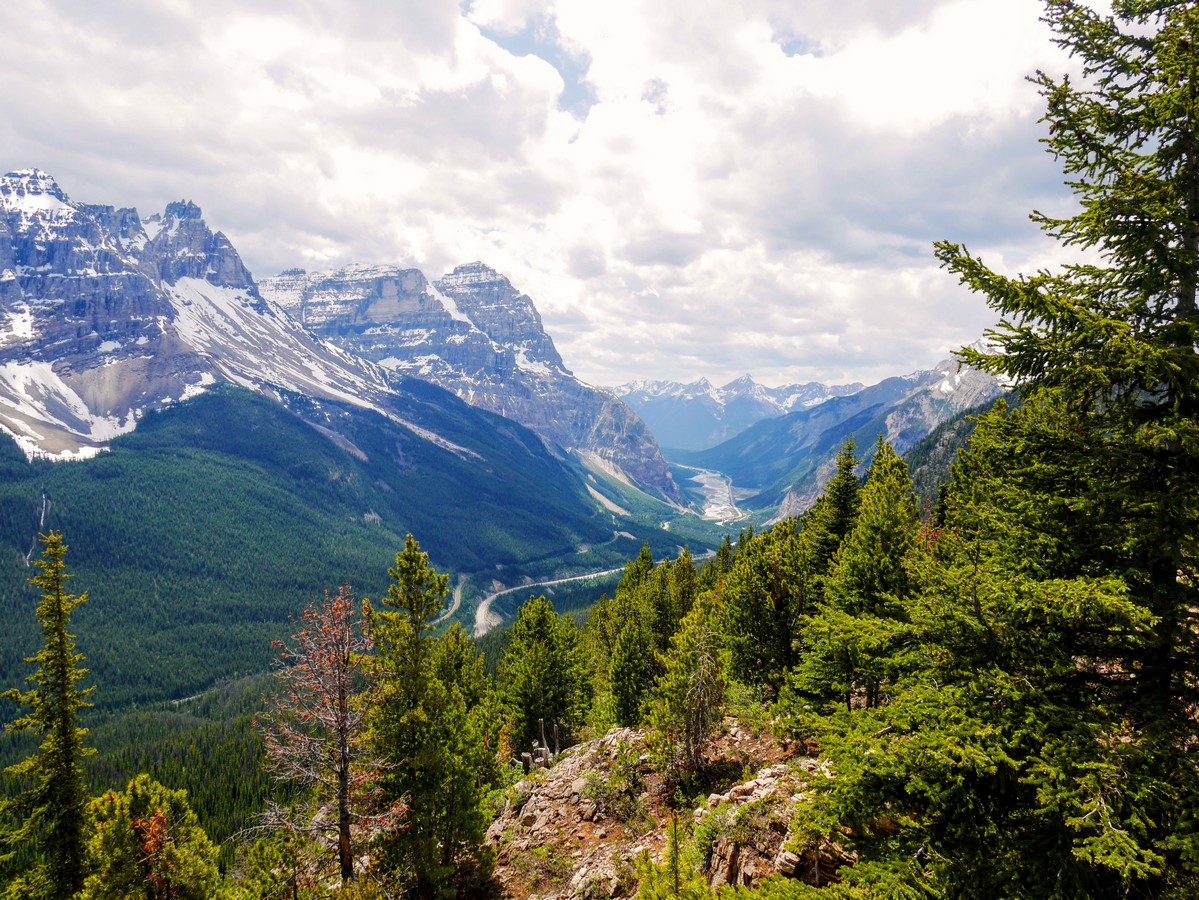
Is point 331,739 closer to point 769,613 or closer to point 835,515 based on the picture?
point 769,613

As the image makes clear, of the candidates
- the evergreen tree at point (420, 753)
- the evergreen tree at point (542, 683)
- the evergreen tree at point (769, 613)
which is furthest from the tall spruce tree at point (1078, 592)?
the evergreen tree at point (542, 683)

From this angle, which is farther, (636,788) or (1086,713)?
(636,788)

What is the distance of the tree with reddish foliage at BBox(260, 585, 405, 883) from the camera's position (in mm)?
19656

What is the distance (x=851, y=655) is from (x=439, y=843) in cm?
1757

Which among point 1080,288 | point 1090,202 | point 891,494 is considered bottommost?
point 891,494

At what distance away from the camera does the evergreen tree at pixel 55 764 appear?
2316 cm

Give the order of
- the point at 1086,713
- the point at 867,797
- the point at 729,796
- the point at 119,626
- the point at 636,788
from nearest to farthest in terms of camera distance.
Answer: the point at 1086,713
the point at 867,797
the point at 729,796
the point at 636,788
the point at 119,626

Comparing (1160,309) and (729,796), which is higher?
(1160,309)

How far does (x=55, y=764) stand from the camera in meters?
23.6

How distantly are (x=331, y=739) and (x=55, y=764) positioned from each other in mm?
13603

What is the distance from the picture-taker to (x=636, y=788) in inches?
904

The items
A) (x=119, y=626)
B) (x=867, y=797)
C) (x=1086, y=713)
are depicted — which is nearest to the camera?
(x=1086, y=713)

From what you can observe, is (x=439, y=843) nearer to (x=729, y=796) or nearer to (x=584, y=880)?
(x=584, y=880)

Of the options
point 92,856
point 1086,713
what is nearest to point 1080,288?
point 1086,713
